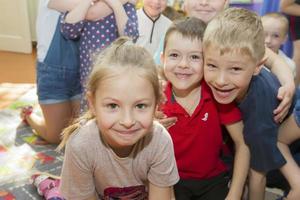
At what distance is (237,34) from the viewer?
107cm

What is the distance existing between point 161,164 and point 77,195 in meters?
0.26

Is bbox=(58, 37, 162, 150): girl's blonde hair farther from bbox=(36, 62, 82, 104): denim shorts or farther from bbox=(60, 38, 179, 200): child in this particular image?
bbox=(36, 62, 82, 104): denim shorts

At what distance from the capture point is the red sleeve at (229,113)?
120 cm

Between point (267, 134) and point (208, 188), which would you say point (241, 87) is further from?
point (208, 188)

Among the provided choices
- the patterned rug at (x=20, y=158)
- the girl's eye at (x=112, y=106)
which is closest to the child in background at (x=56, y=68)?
the patterned rug at (x=20, y=158)

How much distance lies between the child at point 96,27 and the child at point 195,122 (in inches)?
11.4

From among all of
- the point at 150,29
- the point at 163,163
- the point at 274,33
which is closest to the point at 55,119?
the point at 163,163

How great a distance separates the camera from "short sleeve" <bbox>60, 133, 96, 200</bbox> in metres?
1.00

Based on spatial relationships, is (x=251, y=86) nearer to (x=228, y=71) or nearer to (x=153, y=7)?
(x=228, y=71)

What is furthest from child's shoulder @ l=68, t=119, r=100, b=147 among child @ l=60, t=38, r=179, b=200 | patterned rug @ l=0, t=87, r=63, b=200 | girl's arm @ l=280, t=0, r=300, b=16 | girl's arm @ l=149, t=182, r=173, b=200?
girl's arm @ l=280, t=0, r=300, b=16

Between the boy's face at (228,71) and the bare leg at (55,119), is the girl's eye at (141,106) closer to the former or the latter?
the boy's face at (228,71)

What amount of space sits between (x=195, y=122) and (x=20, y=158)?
3.05 feet

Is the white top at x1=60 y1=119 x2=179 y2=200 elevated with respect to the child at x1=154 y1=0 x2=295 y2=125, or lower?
lower

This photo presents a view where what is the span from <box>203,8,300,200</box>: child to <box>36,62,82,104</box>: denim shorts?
2.35ft
